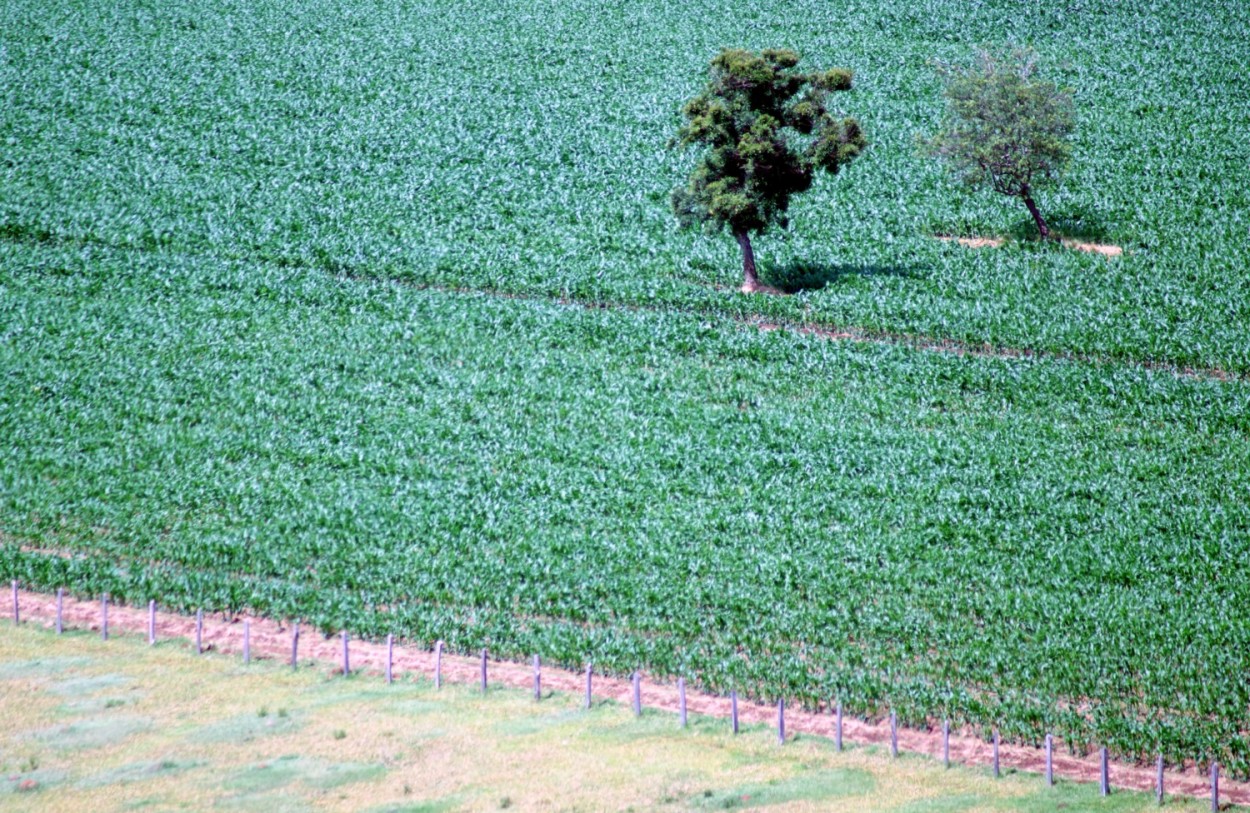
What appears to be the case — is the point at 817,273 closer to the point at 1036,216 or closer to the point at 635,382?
the point at 1036,216

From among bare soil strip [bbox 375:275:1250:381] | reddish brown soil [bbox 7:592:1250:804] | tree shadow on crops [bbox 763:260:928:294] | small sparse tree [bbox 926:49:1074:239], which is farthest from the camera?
small sparse tree [bbox 926:49:1074:239]

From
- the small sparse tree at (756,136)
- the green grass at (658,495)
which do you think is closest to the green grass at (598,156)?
the small sparse tree at (756,136)

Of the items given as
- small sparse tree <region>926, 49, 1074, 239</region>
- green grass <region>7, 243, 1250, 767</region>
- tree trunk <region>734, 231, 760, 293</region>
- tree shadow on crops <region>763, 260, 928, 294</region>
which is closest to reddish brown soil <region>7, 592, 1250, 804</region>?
green grass <region>7, 243, 1250, 767</region>

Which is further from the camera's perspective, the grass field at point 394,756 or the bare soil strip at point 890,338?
the bare soil strip at point 890,338

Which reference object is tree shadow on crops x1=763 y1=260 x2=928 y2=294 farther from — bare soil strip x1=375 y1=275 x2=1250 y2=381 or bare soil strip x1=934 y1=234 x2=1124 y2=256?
bare soil strip x1=934 y1=234 x2=1124 y2=256

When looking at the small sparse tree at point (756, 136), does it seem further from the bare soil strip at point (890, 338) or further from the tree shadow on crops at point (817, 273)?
the bare soil strip at point (890, 338)

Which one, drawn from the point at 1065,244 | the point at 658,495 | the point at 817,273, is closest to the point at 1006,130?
the point at 1065,244
